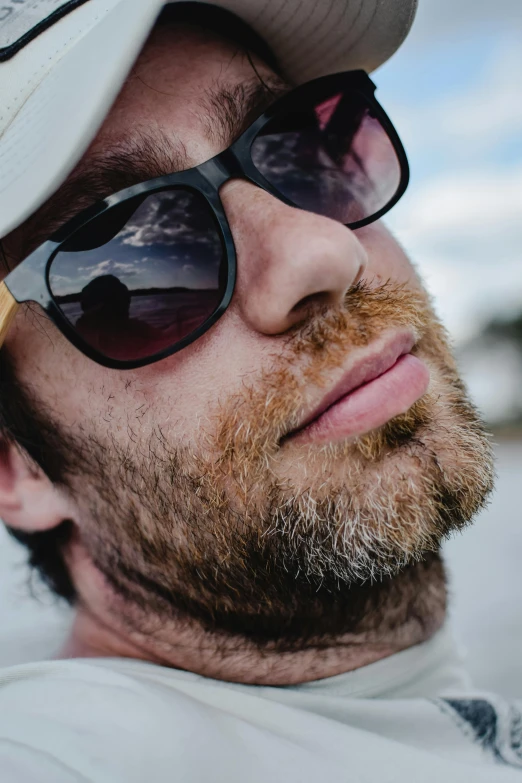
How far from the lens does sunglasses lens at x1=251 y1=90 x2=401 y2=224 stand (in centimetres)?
119

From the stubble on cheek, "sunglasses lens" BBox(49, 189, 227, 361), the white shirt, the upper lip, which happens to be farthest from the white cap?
the white shirt

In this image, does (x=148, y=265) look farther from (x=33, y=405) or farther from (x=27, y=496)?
(x=27, y=496)

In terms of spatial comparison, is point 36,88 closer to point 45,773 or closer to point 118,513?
point 118,513

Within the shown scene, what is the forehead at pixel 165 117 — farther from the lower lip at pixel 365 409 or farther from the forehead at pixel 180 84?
the lower lip at pixel 365 409

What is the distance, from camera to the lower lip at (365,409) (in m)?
1.08


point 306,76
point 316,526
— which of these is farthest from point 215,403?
point 306,76

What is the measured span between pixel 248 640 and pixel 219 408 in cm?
52

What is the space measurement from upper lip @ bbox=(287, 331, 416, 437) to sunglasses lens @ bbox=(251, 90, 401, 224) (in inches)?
12.5

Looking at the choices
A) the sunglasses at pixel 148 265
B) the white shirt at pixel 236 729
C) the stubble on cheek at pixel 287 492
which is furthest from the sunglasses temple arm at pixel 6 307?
the white shirt at pixel 236 729

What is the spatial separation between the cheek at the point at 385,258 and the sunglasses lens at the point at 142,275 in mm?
401

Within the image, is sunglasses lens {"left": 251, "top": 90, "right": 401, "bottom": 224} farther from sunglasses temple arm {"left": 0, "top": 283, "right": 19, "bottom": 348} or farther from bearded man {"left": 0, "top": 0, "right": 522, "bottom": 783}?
sunglasses temple arm {"left": 0, "top": 283, "right": 19, "bottom": 348}

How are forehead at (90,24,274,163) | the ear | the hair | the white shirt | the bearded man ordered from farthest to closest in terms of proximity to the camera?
the ear < the hair < forehead at (90,24,274,163) < the bearded man < the white shirt

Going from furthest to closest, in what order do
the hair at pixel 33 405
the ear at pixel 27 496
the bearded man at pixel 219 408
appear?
the ear at pixel 27 496, the hair at pixel 33 405, the bearded man at pixel 219 408

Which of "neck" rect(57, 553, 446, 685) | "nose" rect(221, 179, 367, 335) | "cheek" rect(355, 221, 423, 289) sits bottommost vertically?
"neck" rect(57, 553, 446, 685)
